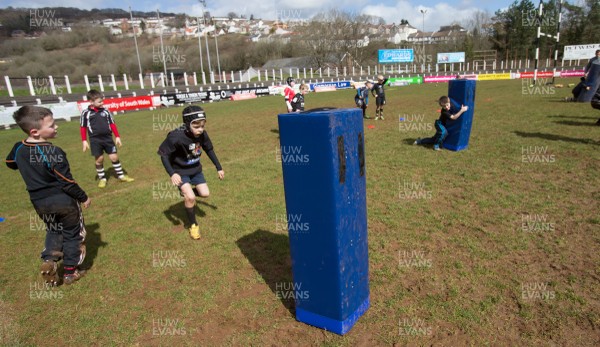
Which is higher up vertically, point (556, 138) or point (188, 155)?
point (188, 155)

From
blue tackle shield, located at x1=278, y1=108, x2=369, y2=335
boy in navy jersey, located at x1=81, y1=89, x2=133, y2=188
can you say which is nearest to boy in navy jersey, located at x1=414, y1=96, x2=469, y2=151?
blue tackle shield, located at x1=278, y1=108, x2=369, y2=335

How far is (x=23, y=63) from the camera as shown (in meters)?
66.8

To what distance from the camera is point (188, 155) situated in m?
5.38

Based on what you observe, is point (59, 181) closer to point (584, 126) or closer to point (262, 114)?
point (584, 126)

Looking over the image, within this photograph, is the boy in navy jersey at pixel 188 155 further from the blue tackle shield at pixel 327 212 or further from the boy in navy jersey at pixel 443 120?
the boy in navy jersey at pixel 443 120

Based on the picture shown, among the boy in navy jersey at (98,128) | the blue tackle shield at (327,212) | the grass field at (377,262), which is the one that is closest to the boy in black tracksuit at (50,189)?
the grass field at (377,262)

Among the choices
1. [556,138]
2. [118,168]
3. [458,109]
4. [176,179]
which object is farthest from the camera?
[556,138]

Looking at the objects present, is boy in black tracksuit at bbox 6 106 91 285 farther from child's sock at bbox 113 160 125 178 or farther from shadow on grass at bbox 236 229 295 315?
child's sock at bbox 113 160 125 178

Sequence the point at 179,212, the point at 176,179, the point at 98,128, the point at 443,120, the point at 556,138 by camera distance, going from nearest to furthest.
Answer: the point at 176,179 → the point at 179,212 → the point at 98,128 → the point at 443,120 → the point at 556,138

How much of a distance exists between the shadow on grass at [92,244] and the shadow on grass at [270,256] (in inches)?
84.5

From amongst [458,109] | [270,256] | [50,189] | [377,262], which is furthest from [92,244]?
[458,109]

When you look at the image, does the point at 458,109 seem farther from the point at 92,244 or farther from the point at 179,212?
the point at 92,244

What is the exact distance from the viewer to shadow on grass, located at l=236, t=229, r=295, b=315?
412cm

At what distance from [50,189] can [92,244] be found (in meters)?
1.73
